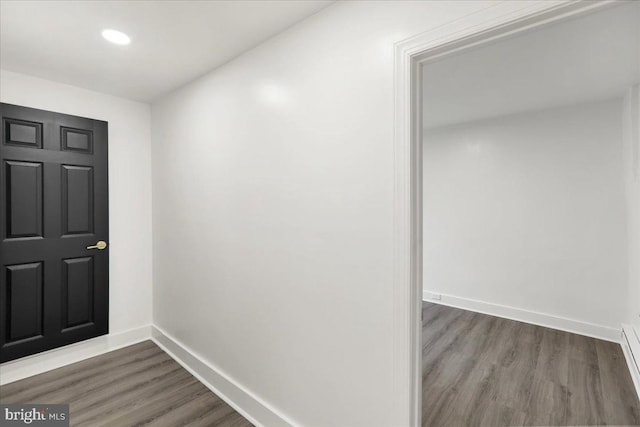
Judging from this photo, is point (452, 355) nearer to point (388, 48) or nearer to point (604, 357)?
point (604, 357)

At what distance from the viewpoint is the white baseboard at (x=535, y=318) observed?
3.12 meters

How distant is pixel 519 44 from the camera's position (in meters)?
1.99

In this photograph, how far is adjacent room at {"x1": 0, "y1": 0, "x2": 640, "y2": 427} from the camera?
139cm

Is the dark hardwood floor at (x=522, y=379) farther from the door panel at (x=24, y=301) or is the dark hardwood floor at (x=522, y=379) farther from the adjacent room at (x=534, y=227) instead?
the door panel at (x=24, y=301)

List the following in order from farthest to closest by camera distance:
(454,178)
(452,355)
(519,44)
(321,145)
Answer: (454,178) → (452,355) → (519,44) → (321,145)

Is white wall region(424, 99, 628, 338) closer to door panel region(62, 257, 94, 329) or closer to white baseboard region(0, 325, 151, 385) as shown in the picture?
white baseboard region(0, 325, 151, 385)

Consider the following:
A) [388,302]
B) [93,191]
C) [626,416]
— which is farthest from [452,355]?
[93,191]

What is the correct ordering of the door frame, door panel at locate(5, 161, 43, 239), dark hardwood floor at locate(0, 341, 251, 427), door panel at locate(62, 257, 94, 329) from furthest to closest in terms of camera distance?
door panel at locate(62, 257, 94, 329), door panel at locate(5, 161, 43, 239), dark hardwood floor at locate(0, 341, 251, 427), the door frame

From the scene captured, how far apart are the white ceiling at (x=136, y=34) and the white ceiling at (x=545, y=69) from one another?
3.55 feet

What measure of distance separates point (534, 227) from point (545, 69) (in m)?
1.92

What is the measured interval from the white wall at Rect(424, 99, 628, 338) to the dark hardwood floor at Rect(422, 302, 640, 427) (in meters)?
0.51

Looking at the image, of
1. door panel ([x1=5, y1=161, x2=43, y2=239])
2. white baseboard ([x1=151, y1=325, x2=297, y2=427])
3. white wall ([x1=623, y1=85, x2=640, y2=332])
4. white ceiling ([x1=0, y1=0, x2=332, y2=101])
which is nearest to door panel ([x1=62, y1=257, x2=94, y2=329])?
door panel ([x1=5, y1=161, x2=43, y2=239])

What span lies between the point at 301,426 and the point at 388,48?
207 centimetres

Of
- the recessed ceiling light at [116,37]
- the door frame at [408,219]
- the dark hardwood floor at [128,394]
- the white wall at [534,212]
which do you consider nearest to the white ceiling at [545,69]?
the door frame at [408,219]
